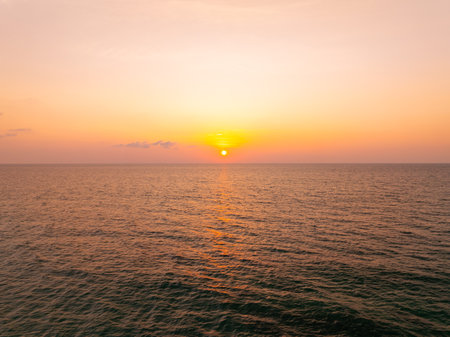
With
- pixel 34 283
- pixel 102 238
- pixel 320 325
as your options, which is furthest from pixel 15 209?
pixel 320 325

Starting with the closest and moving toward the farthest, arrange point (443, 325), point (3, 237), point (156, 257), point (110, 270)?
point (443, 325), point (110, 270), point (156, 257), point (3, 237)

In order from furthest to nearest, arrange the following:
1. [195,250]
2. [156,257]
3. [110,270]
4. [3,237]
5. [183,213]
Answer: [183,213], [3,237], [195,250], [156,257], [110,270]

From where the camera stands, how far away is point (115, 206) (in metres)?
70.9

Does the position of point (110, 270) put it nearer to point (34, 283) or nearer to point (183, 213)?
point (34, 283)

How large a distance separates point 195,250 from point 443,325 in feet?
91.7

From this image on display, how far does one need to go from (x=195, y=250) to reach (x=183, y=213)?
26696 millimetres

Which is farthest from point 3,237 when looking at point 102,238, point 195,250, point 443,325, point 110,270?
point 443,325

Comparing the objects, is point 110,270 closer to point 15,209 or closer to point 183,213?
point 183,213

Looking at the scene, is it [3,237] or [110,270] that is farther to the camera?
[3,237]

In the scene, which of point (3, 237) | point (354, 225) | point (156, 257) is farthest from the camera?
point (354, 225)

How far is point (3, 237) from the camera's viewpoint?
41719 mm

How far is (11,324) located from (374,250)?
4181cm

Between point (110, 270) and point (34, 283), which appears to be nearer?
point (34, 283)

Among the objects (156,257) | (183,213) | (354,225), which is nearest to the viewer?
(156,257)
